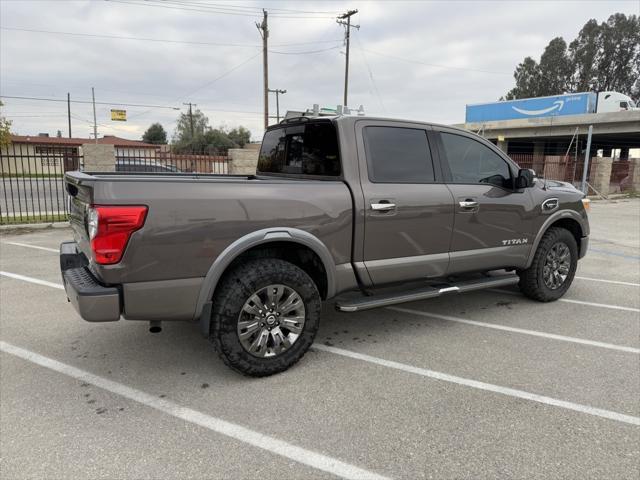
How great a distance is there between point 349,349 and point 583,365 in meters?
1.85

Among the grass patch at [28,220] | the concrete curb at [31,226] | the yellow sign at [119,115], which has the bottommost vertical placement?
the concrete curb at [31,226]

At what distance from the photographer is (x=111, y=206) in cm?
283

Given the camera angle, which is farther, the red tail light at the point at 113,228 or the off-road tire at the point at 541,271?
the off-road tire at the point at 541,271

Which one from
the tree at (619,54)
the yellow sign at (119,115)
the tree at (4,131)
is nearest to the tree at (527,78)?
the tree at (619,54)

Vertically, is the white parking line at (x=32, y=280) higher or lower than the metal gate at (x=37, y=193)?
lower

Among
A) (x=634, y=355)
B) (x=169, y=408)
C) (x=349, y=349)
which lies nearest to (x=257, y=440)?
(x=169, y=408)

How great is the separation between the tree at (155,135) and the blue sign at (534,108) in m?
72.6

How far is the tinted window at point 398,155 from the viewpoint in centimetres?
396

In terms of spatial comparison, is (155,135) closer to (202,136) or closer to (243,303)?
(202,136)

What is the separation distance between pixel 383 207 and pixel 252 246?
46.6 inches

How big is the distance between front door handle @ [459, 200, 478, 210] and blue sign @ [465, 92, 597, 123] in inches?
1423

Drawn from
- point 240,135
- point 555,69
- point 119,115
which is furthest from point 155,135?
point 555,69

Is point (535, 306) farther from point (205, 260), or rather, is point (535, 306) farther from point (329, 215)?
point (205, 260)

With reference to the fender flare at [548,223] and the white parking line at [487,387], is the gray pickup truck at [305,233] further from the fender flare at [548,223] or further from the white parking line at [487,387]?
the white parking line at [487,387]
